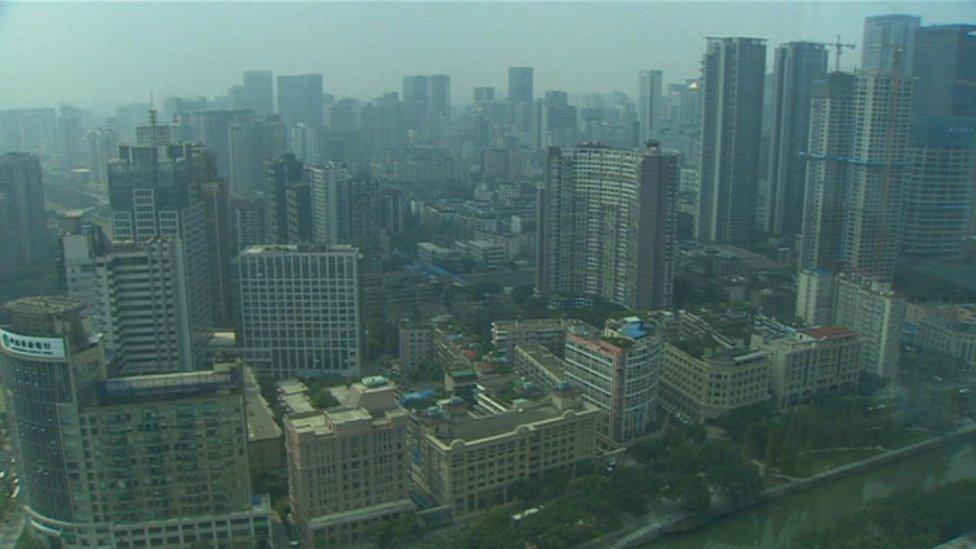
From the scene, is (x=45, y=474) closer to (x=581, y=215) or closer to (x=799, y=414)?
(x=799, y=414)

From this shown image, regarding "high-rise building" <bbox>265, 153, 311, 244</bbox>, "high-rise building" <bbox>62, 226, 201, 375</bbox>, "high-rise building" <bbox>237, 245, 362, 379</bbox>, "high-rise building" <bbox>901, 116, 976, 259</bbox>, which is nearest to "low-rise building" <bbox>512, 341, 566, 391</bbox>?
"high-rise building" <bbox>237, 245, 362, 379</bbox>

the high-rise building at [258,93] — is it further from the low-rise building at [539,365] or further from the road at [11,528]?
the road at [11,528]

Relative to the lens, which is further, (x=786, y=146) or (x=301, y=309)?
(x=786, y=146)

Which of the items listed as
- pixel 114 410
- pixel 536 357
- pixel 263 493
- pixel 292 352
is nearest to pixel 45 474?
pixel 114 410

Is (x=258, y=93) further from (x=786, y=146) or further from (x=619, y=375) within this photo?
(x=619, y=375)

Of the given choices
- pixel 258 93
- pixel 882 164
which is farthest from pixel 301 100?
pixel 882 164
